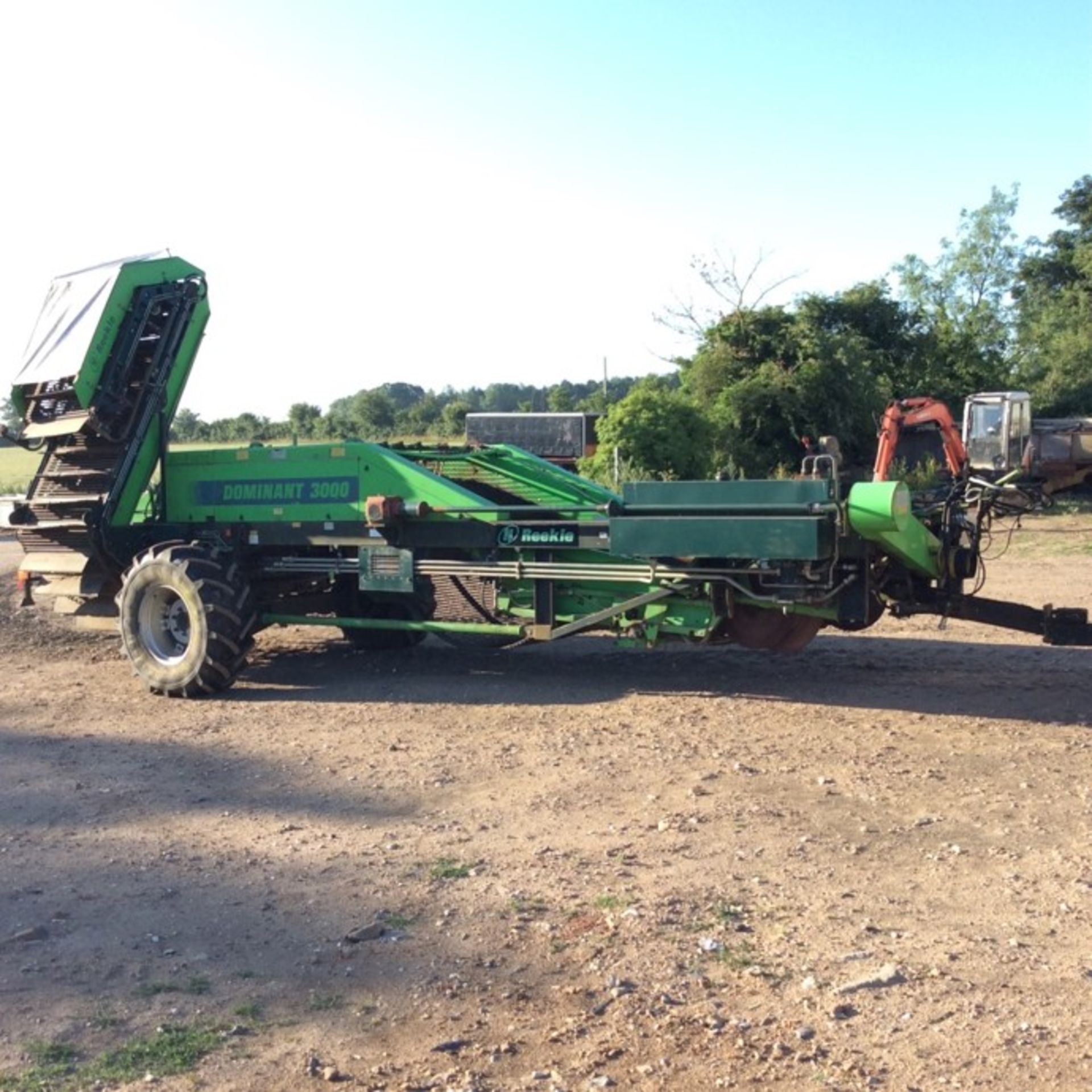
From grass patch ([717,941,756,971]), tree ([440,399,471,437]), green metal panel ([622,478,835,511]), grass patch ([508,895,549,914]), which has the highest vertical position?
tree ([440,399,471,437])

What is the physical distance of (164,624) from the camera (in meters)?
9.33

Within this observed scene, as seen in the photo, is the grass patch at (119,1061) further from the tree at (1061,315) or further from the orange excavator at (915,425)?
the tree at (1061,315)

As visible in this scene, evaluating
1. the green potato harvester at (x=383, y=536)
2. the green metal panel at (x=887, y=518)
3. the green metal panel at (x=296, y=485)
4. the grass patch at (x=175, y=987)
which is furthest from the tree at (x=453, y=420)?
the grass patch at (x=175, y=987)

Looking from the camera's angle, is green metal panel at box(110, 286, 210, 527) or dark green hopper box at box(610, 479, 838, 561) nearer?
dark green hopper box at box(610, 479, 838, 561)

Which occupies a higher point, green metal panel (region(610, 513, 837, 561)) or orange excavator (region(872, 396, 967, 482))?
orange excavator (region(872, 396, 967, 482))

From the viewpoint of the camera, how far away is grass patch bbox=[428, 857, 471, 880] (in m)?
5.06

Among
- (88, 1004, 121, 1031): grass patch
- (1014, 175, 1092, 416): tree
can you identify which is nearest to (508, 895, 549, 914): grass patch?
(88, 1004, 121, 1031): grass patch

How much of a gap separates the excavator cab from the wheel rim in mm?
14377

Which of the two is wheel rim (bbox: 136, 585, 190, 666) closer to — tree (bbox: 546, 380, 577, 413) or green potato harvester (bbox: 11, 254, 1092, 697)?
green potato harvester (bbox: 11, 254, 1092, 697)

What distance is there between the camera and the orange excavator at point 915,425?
9992 millimetres

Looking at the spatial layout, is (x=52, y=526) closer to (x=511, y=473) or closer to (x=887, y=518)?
(x=511, y=473)

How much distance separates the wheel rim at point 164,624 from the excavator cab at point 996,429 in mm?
14377

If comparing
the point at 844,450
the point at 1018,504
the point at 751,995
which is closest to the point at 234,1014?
the point at 751,995

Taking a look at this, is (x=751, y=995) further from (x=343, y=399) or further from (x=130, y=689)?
(x=343, y=399)
